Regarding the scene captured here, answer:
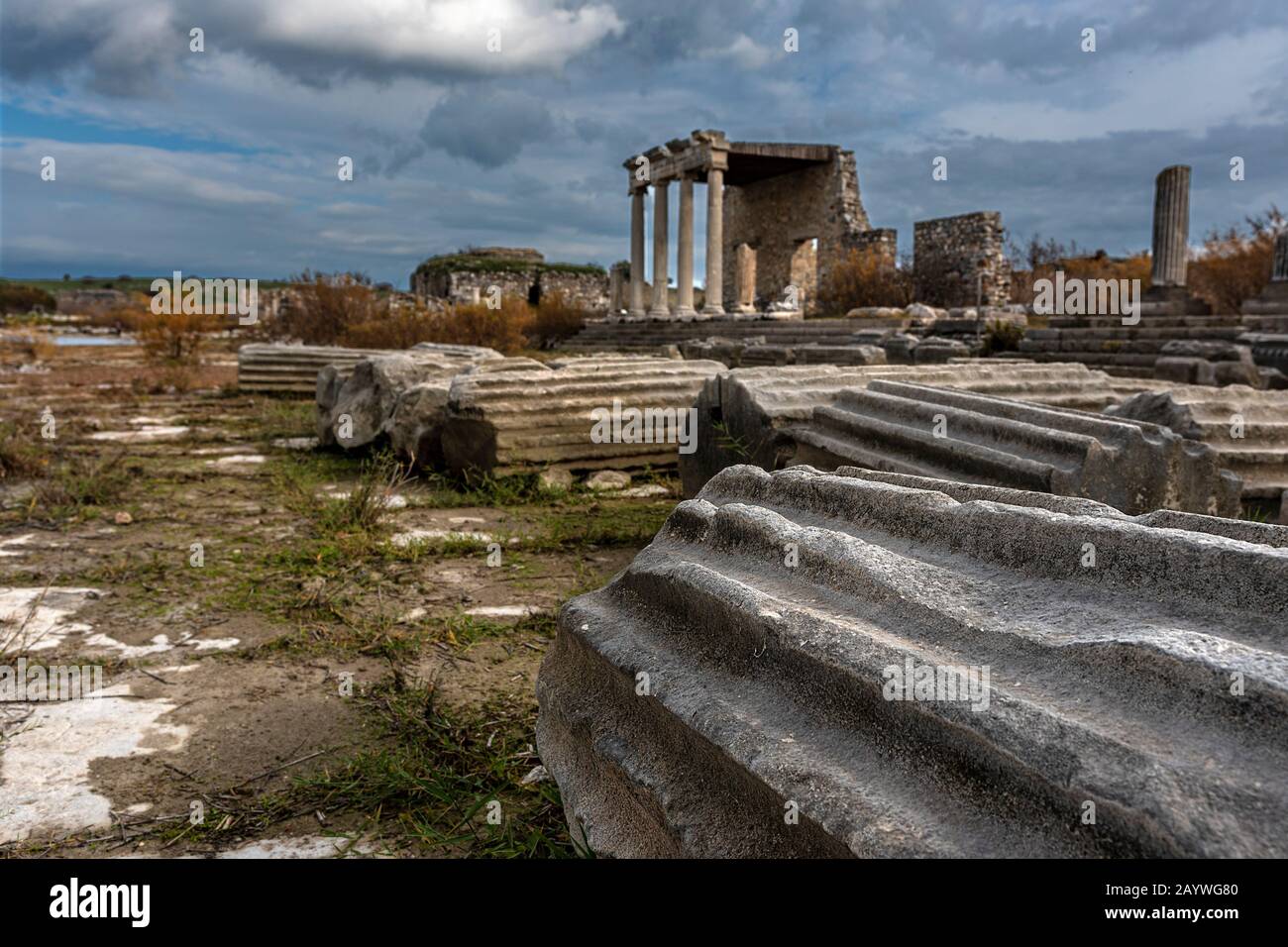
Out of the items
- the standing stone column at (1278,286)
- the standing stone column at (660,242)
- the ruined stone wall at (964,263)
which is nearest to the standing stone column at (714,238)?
the standing stone column at (660,242)

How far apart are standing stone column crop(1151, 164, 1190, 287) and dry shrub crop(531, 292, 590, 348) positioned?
41.5 feet

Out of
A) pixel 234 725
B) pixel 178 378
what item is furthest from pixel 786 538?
pixel 178 378

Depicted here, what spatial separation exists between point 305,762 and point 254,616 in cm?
110

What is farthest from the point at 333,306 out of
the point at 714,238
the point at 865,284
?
the point at 865,284

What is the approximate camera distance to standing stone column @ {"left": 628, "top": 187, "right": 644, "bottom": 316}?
78.3 feet

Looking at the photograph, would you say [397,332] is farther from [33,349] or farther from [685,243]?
[685,243]

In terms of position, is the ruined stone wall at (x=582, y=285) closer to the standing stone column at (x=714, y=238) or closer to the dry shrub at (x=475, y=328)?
the standing stone column at (x=714, y=238)

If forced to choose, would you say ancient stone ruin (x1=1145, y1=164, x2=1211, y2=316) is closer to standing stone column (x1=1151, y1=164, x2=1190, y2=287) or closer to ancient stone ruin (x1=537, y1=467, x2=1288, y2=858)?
standing stone column (x1=1151, y1=164, x2=1190, y2=287)

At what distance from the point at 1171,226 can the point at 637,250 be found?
13611 millimetres

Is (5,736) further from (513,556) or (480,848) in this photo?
(513,556)

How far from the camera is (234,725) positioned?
222 cm

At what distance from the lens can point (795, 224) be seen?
81.3 ft

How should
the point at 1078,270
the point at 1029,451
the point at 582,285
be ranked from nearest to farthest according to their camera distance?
the point at 1029,451 < the point at 1078,270 < the point at 582,285

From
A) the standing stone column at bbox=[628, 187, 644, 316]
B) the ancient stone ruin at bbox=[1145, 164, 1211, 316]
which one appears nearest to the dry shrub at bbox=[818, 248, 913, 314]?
the standing stone column at bbox=[628, 187, 644, 316]
